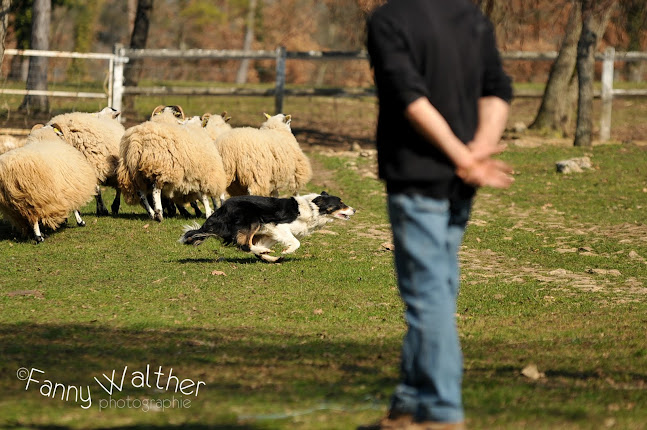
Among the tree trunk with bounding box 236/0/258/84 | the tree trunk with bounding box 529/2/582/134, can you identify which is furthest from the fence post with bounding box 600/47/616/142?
the tree trunk with bounding box 236/0/258/84

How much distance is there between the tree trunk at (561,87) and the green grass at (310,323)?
356 inches

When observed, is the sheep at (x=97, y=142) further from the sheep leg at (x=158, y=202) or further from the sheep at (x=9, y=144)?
the sheep leg at (x=158, y=202)

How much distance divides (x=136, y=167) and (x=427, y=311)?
9.26 meters

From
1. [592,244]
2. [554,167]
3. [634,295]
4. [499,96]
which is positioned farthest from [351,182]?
[499,96]

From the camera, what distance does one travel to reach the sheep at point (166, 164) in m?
12.2

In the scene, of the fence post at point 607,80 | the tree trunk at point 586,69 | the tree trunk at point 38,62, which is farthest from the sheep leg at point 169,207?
the fence post at point 607,80

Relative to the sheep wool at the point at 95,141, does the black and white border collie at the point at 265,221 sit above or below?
below

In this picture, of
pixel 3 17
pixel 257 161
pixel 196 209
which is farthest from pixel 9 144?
pixel 257 161

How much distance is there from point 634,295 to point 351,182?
341 inches

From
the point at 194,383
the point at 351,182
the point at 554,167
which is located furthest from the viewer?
the point at 554,167

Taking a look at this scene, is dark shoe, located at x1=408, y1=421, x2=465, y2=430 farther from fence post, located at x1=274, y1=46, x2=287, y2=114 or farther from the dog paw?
fence post, located at x1=274, y1=46, x2=287, y2=114

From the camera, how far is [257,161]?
42.8 ft

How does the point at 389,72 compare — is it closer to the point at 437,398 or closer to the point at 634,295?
the point at 437,398

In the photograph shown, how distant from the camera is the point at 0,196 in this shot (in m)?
11.0
